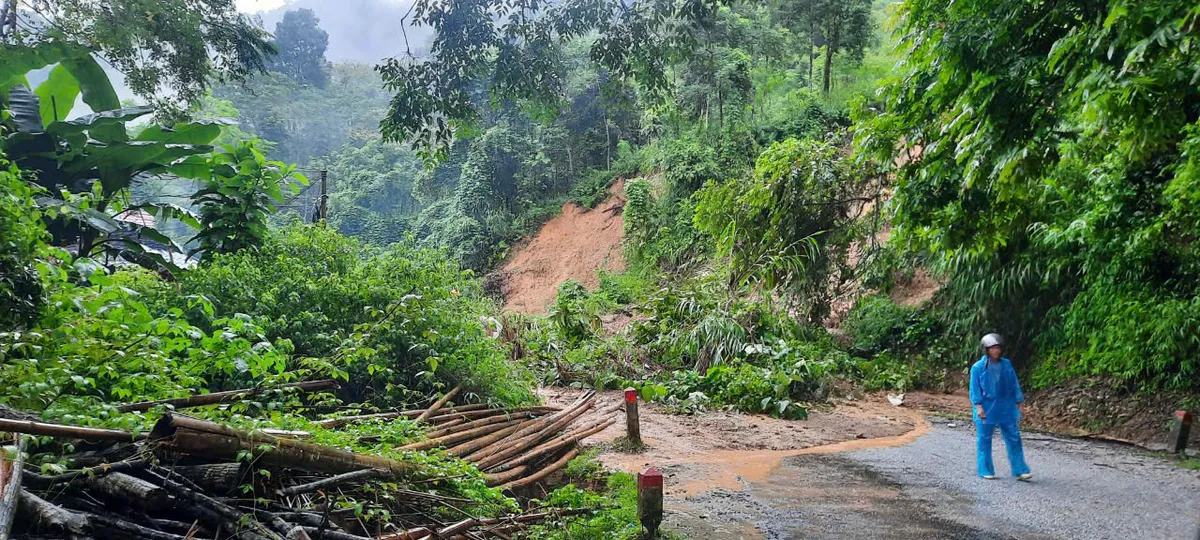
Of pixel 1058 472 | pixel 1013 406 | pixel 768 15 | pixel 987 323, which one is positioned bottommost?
pixel 1058 472

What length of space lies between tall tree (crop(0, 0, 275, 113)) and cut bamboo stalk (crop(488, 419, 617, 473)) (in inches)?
288

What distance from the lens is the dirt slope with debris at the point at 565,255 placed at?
31016mm

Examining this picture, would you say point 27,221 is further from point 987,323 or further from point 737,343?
point 987,323

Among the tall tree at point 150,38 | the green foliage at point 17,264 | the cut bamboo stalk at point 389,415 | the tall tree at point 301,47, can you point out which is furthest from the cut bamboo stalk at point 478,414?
the tall tree at point 301,47

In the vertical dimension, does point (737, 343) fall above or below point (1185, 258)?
below

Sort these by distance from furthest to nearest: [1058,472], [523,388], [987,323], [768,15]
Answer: [768,15]
[987,323]
[523,388]
[1058,472]

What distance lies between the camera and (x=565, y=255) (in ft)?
108

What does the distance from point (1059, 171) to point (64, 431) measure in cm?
1353

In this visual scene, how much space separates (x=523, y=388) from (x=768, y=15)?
83.9ft

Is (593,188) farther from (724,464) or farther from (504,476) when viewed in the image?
(504,476)

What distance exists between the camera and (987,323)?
535 inches

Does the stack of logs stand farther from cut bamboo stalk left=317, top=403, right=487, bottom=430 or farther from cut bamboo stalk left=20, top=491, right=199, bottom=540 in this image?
cut bamboo stalk left=317, top=403, right=487, bottom=430

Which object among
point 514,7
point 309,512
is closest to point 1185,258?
point 514,7

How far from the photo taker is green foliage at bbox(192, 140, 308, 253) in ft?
30.8
